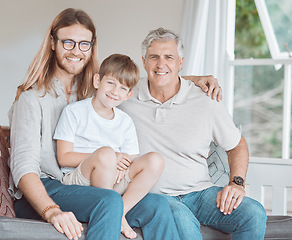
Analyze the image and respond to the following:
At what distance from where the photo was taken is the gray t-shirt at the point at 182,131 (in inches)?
87.2

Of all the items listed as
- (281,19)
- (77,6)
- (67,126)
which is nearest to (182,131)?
(67,126)

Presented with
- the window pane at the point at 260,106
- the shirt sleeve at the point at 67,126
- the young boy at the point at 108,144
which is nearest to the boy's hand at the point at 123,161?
the young boy at the point at 108,144

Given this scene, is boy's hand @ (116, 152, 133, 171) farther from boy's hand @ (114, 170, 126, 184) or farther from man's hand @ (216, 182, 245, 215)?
man's hand @ (216, 182, 245, 215)

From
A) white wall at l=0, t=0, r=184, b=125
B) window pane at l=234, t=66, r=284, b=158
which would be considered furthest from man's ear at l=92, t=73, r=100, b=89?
white wall at l=0, t=0, r=184, b=125

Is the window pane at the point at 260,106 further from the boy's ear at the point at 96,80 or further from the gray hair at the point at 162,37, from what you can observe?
the boy's ear at the point at 96,80

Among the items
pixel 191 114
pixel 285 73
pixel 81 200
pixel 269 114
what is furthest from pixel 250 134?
pixel 81 200

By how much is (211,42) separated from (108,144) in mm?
2152

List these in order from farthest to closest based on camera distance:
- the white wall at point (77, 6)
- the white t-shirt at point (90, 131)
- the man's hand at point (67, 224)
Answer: the white wall at point (77, 6) → the white t-shirt at point (90, 131) → the man's hand at point (67, 224)

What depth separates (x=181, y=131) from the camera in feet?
7.39

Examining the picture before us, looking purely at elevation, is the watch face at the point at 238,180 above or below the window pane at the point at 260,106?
below

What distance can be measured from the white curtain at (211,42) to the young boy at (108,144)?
1907 millimetres

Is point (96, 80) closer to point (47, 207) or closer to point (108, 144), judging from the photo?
point (108, 144)

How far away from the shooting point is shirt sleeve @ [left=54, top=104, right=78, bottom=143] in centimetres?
197

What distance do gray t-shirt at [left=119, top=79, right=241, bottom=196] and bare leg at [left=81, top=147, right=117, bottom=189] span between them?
41cm
